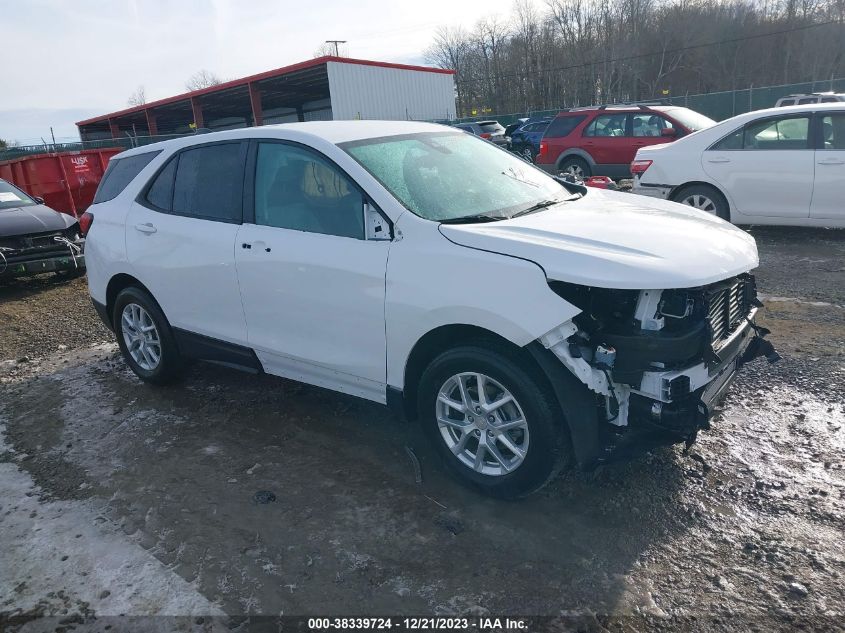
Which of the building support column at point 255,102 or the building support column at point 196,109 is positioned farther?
the building support column at point 196,109

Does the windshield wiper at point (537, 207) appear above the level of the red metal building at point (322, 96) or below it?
below

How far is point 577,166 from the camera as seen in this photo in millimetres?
13414

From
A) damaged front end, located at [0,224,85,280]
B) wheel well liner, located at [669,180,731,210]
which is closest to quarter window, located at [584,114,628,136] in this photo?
wheel well liner, located at [669,180,731,210]

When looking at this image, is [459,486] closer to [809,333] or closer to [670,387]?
[670,387]

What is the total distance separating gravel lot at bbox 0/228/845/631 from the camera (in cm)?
256

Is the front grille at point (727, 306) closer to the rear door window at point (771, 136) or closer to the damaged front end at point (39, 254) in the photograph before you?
the rear door window at point (771, 136)

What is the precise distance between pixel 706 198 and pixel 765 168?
0.75 metres

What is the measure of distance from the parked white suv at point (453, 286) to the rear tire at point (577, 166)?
9.36 m

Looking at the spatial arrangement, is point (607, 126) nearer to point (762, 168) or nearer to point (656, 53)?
point (762, 168)

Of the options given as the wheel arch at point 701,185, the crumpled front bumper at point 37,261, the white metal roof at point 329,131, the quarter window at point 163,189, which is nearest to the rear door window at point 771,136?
the wheel arch at point 701,185

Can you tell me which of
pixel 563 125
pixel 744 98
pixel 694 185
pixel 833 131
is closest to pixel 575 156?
pixel 563 125

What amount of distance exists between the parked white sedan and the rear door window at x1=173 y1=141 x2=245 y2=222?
6217 millimetres

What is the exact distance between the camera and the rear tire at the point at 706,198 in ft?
26.6

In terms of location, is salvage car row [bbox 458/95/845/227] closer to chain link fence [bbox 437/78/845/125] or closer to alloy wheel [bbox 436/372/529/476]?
alloy wheel [bbox 436/372/529/476]
